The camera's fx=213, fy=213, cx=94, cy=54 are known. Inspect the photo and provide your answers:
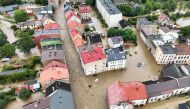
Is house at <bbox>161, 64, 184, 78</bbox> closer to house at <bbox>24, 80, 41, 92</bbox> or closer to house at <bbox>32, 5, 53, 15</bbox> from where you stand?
house at <bbox>24, 80, 41, 92</bbox>

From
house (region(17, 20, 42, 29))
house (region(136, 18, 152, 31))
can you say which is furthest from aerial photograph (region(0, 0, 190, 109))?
house (region(136, 18, 152, 31))

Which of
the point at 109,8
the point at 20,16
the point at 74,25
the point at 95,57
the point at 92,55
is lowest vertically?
the point at 95,57

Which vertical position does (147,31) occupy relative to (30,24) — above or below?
below

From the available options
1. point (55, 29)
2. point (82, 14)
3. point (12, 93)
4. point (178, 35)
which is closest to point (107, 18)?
point (82, 14)

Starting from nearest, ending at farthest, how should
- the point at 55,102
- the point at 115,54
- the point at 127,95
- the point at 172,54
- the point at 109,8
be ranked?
the point at 55,102
the point at 127,95
the point at 115,54
the point at 172,54
the point at 109,8

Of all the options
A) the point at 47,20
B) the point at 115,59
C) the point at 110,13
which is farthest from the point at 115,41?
the point at 47,20

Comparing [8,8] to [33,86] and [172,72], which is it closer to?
[33,86]

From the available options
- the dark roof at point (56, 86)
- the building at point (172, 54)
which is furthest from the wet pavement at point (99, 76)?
the dark roof at point (56, 86)

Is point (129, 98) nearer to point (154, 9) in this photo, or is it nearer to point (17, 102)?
point (17, 102)
